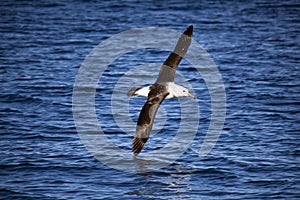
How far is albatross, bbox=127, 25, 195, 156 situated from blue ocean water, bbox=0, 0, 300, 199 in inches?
105

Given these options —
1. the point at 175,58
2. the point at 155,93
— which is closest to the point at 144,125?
the point at 155,93

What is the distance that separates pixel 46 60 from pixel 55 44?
3.15m

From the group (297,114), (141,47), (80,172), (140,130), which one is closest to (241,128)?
(297,114)

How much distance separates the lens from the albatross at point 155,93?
1772 centimetres

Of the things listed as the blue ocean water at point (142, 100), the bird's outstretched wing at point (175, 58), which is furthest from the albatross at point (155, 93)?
the blue ocean water at point (142, 100)

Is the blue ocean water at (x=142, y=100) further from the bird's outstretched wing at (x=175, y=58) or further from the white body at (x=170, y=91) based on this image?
the bird's outstretched wing at (x=175, y=58)

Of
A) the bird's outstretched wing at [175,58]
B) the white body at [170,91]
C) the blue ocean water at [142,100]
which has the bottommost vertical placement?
the blue ocean water at [142,100]

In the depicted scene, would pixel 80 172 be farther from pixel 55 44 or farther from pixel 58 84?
pixel 55 44

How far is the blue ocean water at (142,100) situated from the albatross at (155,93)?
105 inches

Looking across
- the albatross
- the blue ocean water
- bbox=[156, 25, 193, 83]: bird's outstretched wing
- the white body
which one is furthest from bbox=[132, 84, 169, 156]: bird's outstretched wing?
the blue ocean water

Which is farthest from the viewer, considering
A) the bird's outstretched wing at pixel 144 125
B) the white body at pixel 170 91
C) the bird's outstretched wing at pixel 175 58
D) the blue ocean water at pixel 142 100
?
the blue ocean water at pixel 142 100

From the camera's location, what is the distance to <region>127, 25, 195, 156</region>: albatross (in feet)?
58.1

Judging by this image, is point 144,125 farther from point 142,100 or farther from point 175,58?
point 142,100

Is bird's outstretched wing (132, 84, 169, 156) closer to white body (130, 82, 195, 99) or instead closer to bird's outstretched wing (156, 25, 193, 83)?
white body (130, 82, 195, 99)
